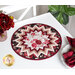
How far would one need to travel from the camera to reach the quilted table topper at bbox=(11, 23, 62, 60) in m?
1.06

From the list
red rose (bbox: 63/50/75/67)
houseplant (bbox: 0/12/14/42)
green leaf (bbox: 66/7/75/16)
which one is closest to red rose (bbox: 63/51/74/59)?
red rose (bbox: 63/50/75/67)

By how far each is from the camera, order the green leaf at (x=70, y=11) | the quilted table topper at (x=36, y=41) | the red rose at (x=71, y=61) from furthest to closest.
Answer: the green leaf at (x=70, y=11) → the quilted table topper at (x=36, y=41) → the red rose at (x=71, y=61)

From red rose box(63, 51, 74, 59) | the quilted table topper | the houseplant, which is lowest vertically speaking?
red rose box(63, 51, 74, 59)

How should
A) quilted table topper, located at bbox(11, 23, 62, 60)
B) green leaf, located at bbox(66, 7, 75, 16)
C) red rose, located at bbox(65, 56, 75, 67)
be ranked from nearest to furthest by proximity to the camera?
red rose, located at bbox(65, 56, 75, 67)
quilted table topper, located at bbox(11, 23, 62, 60)
green leaf, located at bbox(66, 7, 75, 16)

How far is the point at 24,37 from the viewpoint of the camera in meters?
1.18

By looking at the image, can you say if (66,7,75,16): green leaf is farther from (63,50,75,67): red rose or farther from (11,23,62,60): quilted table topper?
(63,50,75,67): red rose

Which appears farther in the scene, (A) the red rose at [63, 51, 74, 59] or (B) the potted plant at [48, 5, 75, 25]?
(B) the potted plant at [48, 5, 75, 25]

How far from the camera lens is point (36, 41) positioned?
1146 mm

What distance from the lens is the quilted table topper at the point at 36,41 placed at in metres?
1.06

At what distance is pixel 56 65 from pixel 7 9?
79 centimetres

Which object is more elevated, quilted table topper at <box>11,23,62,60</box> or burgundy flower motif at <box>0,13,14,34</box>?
burgundy flower motif at <box>0,13,14,34</box>

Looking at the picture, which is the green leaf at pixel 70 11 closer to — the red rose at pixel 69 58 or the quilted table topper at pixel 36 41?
the quilted table topper at pixel 36 41

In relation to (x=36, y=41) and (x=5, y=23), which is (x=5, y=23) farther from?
(x=36, y=41)

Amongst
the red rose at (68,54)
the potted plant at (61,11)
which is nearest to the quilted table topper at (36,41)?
the red rose at (68,54)
